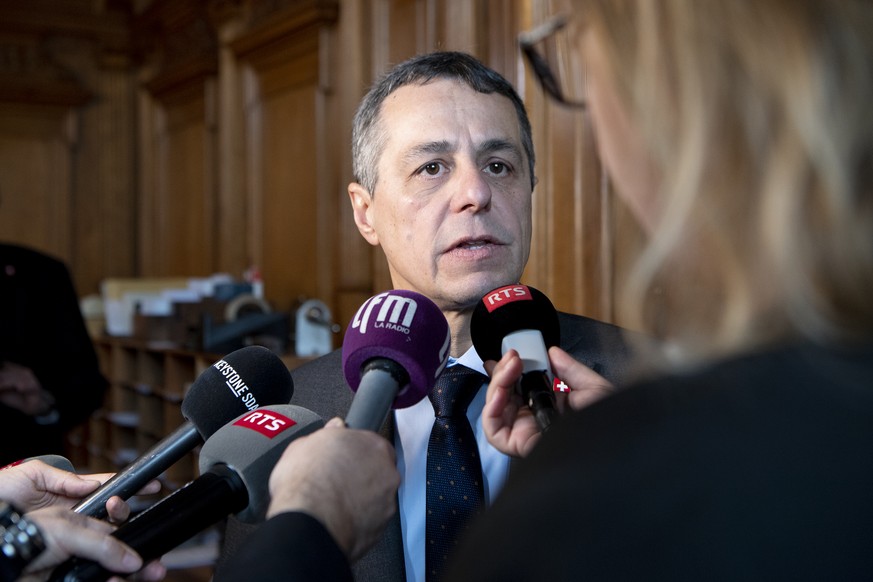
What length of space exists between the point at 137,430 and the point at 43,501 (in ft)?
14.9

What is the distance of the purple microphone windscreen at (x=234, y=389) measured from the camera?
3.70 feet

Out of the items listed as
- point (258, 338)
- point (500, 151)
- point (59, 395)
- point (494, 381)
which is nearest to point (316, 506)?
point (494, 381)

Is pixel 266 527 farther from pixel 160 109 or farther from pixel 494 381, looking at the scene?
pixel 160 109

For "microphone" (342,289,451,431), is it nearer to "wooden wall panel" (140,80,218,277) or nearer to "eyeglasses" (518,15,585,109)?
"eyeglasses" (518,15,585,109)

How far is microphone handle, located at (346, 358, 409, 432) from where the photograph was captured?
91cm

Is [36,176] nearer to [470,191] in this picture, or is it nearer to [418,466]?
[470,191]

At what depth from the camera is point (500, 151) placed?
5.59 feet

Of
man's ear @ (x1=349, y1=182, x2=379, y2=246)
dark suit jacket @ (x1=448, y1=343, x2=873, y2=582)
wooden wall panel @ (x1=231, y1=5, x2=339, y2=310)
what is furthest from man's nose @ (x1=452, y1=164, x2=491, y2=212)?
wooden wall panel @ (x1=231, y1=5, x2=339, y2=310)

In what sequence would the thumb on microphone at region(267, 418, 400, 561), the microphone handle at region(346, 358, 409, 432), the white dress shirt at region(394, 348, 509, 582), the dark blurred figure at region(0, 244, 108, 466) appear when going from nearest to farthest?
the thumb on microphone at region(267, 418, 400, 561) → the microphone handle at region(346, 358, 409, 432) → the white dress shirt at region(394, 348, 509, 582) → the dark blurred figure at region(0, 244, 108, 466)

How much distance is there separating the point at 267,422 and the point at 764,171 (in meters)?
0.59

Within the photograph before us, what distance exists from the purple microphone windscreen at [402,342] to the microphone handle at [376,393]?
0.04 ft

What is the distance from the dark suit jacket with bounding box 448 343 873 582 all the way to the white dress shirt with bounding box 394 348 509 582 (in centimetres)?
76

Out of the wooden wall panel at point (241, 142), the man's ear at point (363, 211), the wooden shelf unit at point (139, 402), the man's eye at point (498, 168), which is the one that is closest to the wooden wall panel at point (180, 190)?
the wooden wall panel at point (241, 142)

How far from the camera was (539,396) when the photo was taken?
3.57ft
